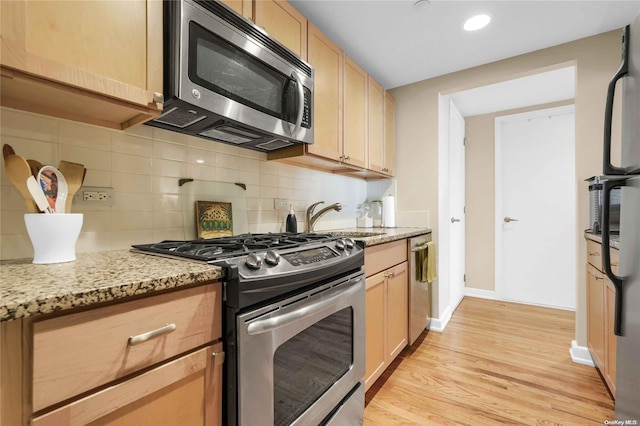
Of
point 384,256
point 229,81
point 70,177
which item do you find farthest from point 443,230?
point 70,177

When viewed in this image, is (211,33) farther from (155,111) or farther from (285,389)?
(285,389)

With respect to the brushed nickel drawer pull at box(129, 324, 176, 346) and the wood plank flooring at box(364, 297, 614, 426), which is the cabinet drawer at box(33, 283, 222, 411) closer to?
the brushed nickel drawer pull at box(129, 324, 176, 346)

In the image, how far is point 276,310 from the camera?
0.95 m

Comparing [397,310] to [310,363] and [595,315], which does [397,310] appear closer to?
[310,363]

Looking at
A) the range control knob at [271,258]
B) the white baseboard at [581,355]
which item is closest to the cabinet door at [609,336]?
the white baseboard at [581,355]

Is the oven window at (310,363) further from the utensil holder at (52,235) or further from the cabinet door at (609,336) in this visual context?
the cabinet door at (609,336)

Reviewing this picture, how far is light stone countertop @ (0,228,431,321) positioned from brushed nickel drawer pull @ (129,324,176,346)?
10cm

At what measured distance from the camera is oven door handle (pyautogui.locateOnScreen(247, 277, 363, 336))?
874mm

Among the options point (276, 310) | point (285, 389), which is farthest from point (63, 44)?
point (285, 389)

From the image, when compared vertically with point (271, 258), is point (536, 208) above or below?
above

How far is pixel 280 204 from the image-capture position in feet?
6.46

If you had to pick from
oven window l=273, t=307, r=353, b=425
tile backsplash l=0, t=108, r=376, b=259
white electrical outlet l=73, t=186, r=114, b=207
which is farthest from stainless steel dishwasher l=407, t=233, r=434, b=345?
white electrical outlet l=73, t=186, r=114, b=207

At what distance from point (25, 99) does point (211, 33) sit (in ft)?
2.16

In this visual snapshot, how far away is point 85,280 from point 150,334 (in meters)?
0.19
